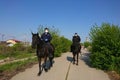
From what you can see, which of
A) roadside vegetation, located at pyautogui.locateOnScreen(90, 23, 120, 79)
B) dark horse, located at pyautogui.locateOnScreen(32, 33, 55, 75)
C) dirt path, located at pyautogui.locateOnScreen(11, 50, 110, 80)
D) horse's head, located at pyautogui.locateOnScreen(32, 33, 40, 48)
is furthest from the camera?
roadside vegetation, located at pyautogui.locateOnScreen(90, 23, 120, 79)

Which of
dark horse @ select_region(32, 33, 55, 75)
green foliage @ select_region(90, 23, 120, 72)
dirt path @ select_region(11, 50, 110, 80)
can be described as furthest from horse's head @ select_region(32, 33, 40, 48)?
green foliage @ select_region(90, 23, 120, 72)

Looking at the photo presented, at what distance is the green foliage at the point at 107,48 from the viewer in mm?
16922

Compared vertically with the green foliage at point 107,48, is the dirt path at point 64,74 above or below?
below

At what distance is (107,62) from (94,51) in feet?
6.14

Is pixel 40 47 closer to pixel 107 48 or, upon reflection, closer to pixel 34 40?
pixel 34 40

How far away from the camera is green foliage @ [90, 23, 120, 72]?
16.9 metres

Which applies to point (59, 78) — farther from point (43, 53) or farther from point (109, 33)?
point (109, 33)

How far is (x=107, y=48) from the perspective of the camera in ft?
57.5

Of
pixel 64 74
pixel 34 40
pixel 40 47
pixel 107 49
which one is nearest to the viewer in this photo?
pixel 34 40

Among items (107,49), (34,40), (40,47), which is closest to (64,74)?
(40,47)

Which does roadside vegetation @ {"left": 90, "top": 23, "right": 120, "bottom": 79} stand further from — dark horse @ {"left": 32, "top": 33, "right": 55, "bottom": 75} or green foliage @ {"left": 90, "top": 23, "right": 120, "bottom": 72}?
dark horse @ {"left": 32, "top": 33, "right": 55, "bottom": 75}

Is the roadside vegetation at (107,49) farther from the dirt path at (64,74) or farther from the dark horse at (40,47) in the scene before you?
the dark horse at (40,47)

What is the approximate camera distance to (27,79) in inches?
483

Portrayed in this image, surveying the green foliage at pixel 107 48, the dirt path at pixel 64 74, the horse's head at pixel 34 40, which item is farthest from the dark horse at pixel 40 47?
the green foliage at pixel 107 48
